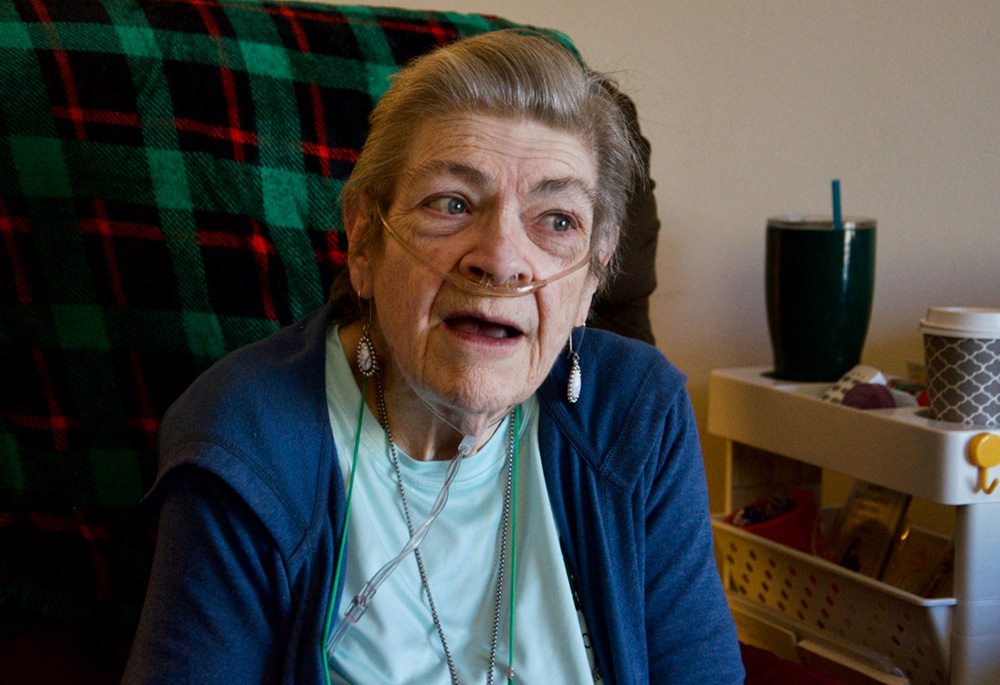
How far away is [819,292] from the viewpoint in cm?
153

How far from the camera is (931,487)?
1284 mm

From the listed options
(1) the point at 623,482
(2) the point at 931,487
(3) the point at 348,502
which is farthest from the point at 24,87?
(2) the point at 931,487

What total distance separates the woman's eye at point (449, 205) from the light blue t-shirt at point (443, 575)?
9.3 inches

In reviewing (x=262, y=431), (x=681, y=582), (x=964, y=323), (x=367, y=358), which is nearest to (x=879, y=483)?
(x=964, y=323)

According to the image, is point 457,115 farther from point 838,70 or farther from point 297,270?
point 838,70

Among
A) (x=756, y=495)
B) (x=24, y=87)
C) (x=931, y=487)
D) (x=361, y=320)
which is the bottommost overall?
(x=756, y=495)

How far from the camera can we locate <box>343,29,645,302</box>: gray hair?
997 mm

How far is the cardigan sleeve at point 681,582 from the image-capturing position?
1.11 m

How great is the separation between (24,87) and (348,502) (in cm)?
66

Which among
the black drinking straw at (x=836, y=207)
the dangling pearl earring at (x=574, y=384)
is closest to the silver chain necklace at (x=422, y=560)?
the dangling pearl earring at (x=574, y=384)

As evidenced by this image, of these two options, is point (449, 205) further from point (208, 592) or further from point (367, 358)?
point (208, 592)

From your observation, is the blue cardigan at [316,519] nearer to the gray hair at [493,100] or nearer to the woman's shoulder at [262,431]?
the woman's shoulder at [262,431]

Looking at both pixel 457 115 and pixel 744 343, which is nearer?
pixel 457 115

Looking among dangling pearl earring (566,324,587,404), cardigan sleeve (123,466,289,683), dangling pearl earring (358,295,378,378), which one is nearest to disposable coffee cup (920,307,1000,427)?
dangling pearl earring (566,324,587,404)
